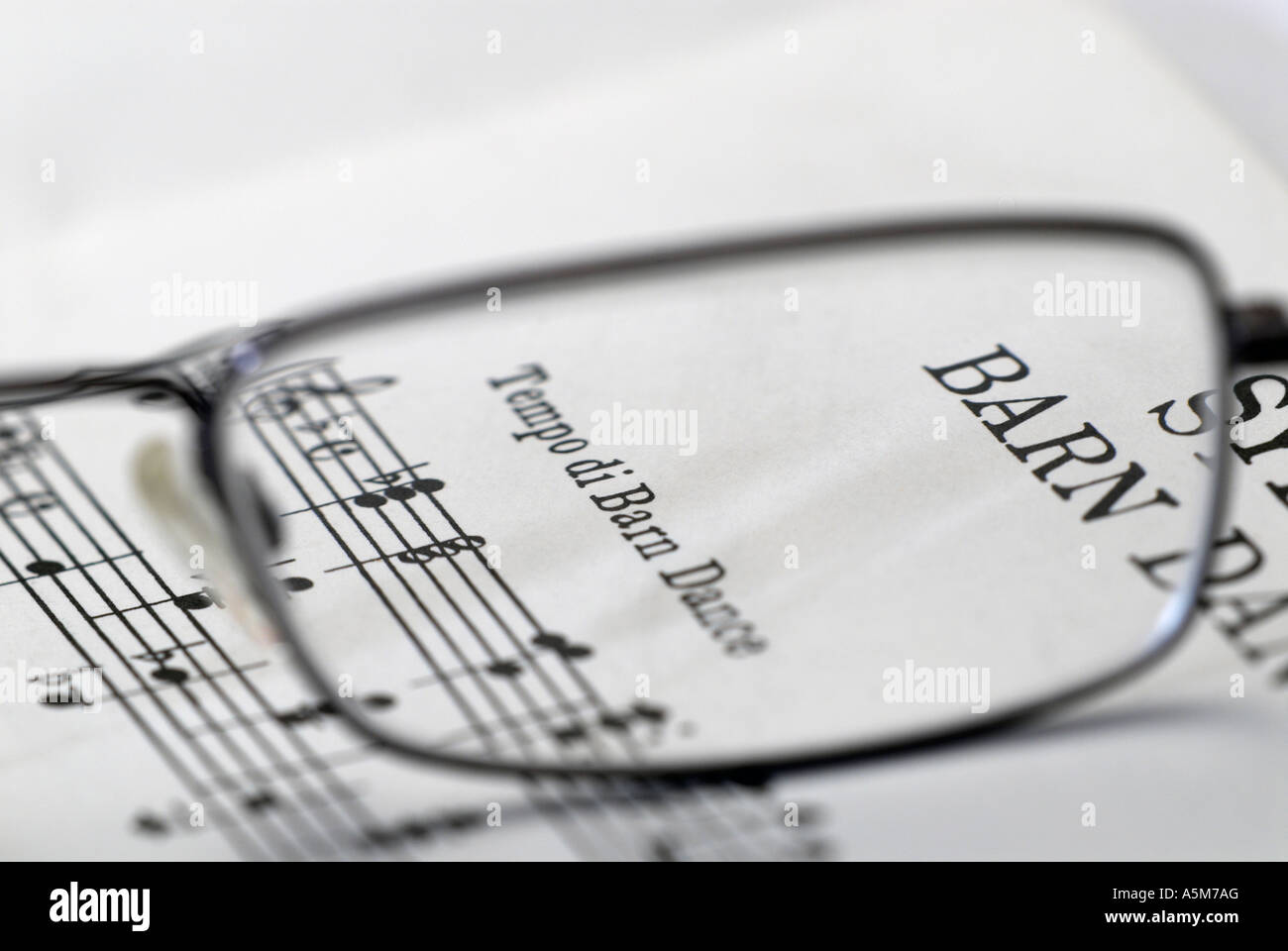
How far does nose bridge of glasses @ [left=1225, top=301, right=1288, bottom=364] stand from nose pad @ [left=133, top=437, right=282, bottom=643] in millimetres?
224

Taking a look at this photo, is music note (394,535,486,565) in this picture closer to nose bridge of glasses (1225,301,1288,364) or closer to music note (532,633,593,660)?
music note (532,633,593,660)

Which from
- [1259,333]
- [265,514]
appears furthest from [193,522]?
[1259,333]

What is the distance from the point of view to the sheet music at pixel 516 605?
0.26 metres

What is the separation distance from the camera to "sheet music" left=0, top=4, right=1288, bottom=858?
0.26 m

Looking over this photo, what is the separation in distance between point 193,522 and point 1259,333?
0.81ft

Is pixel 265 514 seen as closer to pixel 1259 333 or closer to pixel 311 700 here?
pixel 311 700

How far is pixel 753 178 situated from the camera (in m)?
0.48

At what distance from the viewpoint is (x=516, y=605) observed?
305 millimetres

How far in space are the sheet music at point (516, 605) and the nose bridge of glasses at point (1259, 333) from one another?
0.04 metres

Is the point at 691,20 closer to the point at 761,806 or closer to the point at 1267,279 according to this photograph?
the point at 1267,279

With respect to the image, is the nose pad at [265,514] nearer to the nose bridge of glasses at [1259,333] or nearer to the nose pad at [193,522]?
the nose pad at [193,522]
